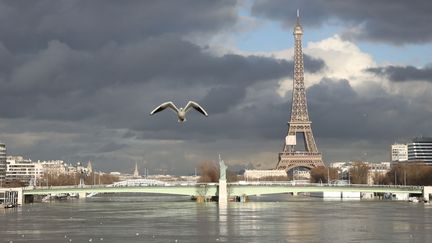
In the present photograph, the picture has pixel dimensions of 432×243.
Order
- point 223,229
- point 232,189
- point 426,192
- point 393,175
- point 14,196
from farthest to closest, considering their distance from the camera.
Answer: point 393,175
point 232,189
point 14,196
point 426,192
point 223,229

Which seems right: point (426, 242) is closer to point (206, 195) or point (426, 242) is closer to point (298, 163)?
point (206, 195)

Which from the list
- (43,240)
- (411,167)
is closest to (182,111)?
(43,240)

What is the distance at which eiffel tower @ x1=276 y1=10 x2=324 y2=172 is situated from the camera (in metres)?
186

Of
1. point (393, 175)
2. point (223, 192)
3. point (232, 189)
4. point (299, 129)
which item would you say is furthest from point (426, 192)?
point (299, 129)

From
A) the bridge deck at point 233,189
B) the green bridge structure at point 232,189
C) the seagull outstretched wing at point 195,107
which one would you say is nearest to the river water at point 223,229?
the seagull outstretched wing at point 195,107

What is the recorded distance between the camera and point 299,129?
18888cm

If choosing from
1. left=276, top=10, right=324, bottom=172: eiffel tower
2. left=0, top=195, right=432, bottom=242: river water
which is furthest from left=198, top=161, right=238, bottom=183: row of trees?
left=0, top=195, right=432, bottom=242: river water

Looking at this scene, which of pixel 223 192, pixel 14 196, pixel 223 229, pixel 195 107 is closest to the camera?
pixel 195 107

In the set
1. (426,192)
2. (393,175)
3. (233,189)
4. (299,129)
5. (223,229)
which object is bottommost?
(223,229)

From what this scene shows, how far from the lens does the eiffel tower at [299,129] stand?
185875 mm

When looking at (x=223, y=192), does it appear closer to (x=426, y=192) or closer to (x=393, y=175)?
(x=426, y=192)

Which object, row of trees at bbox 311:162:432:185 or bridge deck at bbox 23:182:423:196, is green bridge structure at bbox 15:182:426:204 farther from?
row of trees at bbox 311:162:432:185

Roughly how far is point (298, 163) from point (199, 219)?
376ft

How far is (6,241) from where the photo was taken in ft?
166
